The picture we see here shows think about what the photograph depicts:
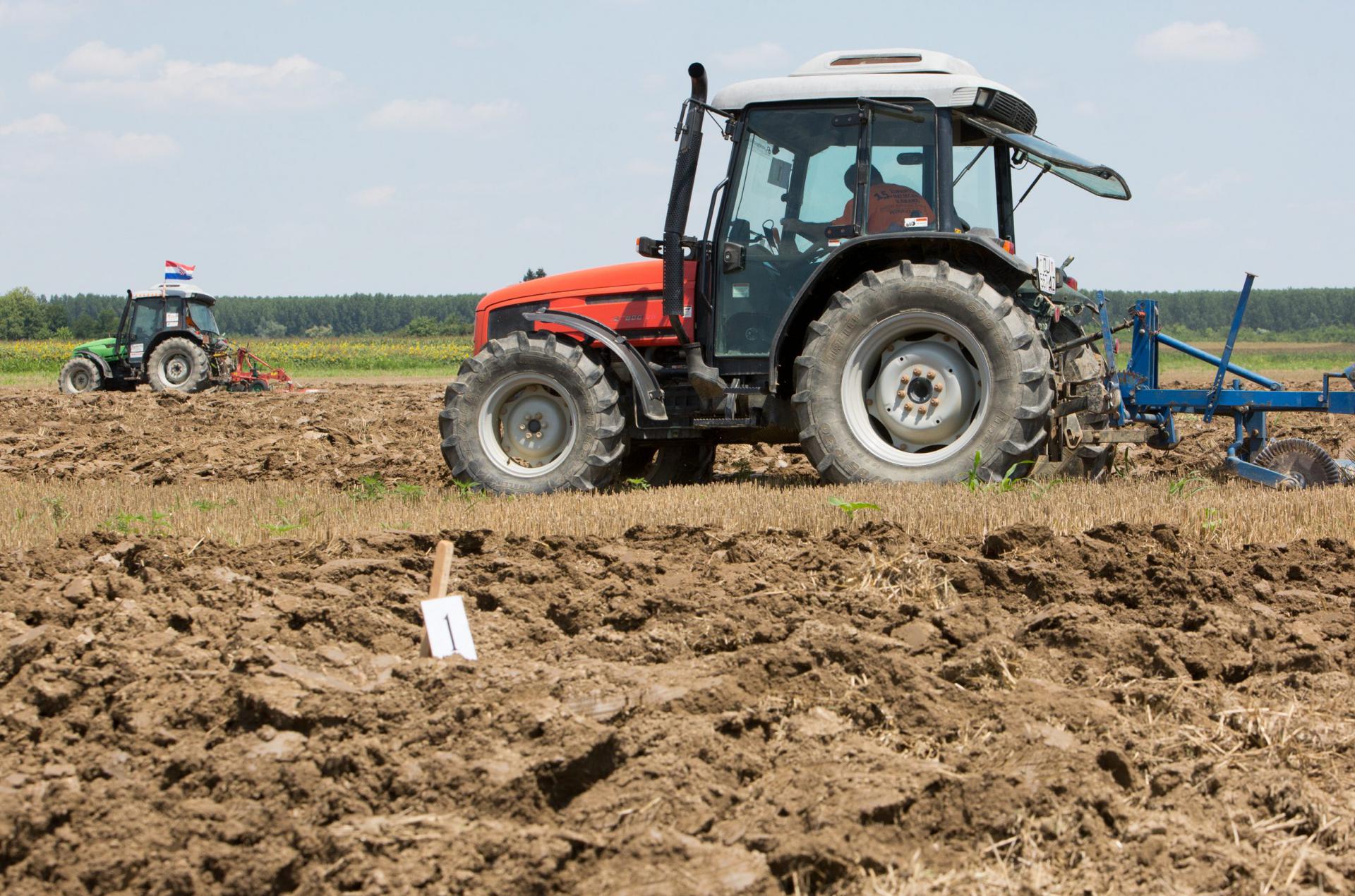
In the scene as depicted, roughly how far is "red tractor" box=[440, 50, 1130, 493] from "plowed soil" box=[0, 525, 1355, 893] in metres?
2.22

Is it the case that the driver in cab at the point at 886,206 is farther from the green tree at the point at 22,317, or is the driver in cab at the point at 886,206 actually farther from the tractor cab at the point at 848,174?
the green tree at the point at 22,317

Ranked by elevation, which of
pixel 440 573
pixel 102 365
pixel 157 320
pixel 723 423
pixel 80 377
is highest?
pixel 157 320

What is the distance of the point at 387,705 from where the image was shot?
3.12 m

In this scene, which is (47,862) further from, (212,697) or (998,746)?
(998,746)

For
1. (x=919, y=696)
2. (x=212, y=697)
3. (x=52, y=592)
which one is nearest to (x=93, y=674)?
(x=212, y=697)

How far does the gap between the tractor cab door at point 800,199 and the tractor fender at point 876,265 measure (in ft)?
0.30

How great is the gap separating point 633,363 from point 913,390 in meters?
1.59

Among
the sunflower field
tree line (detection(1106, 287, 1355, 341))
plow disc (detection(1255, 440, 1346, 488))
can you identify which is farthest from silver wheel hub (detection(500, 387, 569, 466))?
tree line (detection(1106, 287, 1355, 341))

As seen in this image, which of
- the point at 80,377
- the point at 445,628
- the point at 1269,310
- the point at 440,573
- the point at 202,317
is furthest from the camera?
the point at 1269,310

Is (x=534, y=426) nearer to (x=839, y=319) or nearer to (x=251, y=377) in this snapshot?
(x=839, y=319)

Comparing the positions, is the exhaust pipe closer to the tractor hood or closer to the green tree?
the tractor hood

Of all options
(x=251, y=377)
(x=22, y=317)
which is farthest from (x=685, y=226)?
(x=22, y=317)

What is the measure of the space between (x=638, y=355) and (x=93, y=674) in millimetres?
4367

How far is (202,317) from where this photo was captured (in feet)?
69.2
